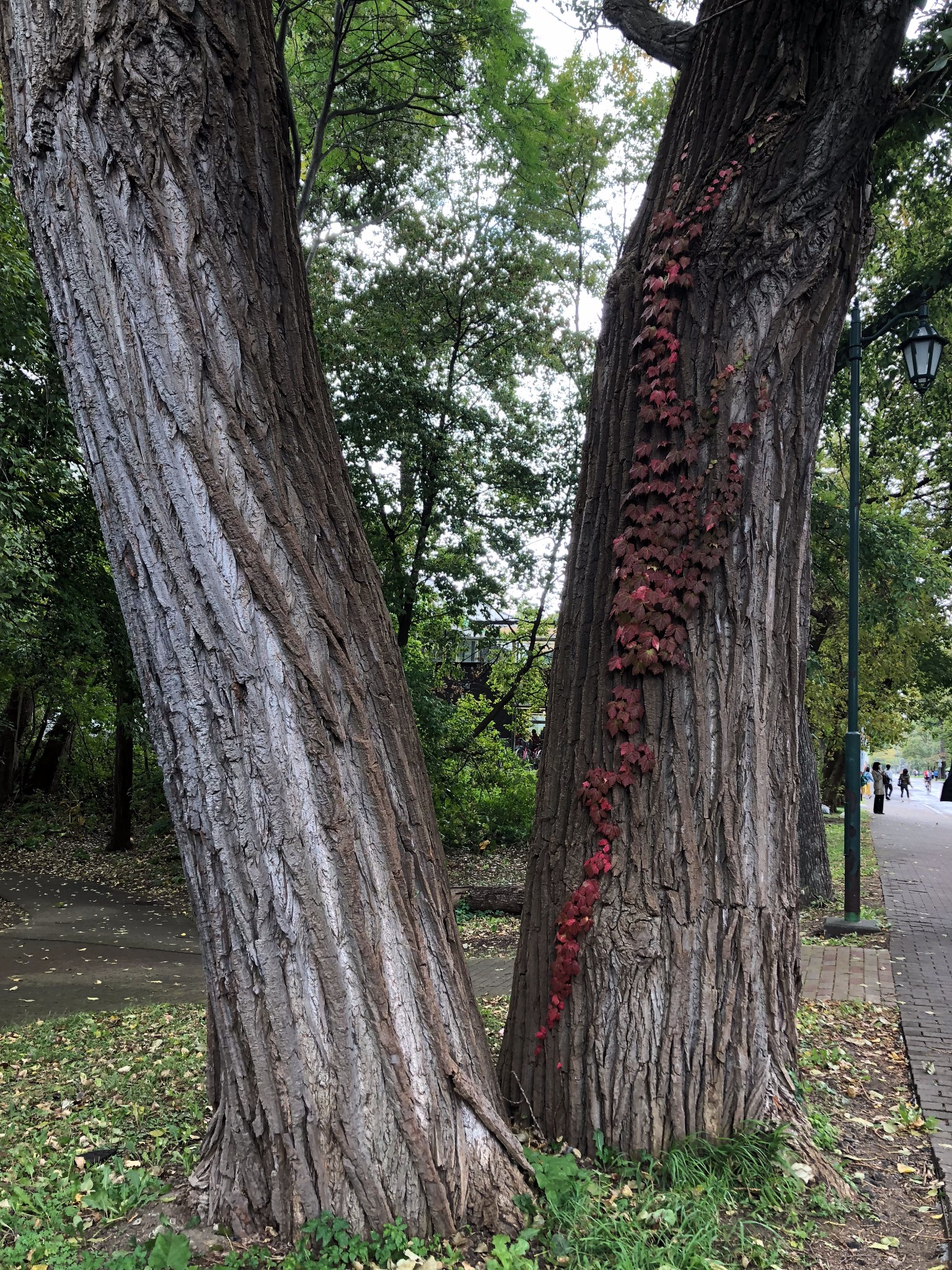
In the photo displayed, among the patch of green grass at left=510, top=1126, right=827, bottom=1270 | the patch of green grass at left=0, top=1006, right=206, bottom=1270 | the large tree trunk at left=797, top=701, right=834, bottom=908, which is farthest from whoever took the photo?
the large tree trunk at left=797, top=701, right=834, bottom=908

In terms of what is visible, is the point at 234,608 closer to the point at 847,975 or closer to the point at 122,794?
the point at 847,975

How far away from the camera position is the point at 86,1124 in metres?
A: 3.72

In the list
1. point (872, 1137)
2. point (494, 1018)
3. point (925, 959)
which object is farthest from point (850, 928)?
point (872, 1137)

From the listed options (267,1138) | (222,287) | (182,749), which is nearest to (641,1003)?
(267,1138)

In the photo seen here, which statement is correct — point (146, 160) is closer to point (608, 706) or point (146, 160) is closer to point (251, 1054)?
point (608, 706)

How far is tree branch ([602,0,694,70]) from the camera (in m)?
4.18

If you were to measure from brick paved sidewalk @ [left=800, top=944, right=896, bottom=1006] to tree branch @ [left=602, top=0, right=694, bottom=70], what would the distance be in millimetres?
5188

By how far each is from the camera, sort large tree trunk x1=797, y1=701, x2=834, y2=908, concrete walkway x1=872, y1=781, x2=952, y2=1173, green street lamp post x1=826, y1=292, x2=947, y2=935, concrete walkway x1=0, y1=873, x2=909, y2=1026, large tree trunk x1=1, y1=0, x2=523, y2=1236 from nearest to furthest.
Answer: large tree trunk x1=1, y1=0, x2=523, y2=1236 < concrete walkway x1=872, y1=781, x2=952, y2=1173 < concrete walkway x1=0, y1=873, x2=909, y2=1026 < green street lamp post x1=826, y1=292, x2=947, y2=935 < large tree trunk x1=797, y1=701, x2=834, y2=908

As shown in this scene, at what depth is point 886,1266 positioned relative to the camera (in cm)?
294

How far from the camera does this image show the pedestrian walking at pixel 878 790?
1156 inches

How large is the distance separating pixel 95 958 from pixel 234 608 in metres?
7.64

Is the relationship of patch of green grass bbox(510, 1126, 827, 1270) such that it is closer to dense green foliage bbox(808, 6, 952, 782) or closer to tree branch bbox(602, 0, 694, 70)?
dense green foliage bbox(808, 6, 952, 782)

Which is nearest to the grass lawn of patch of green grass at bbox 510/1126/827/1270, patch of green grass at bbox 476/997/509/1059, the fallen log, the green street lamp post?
patch of green grass at bbox 510/1126/827/1270

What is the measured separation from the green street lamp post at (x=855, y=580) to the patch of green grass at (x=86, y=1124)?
5794 mm
